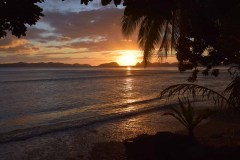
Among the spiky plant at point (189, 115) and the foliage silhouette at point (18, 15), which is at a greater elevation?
the foliage silhouette at point (18, 15)

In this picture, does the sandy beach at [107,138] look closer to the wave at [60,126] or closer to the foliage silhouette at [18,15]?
the wave at [60,126]

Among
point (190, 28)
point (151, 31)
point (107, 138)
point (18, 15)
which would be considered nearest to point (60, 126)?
point (107, 138)

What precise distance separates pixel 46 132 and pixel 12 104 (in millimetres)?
11283

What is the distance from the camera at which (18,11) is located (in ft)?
12.7

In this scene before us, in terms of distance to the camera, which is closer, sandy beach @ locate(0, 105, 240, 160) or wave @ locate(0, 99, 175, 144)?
sandy beach @ locate(0, 105, 240, 160)

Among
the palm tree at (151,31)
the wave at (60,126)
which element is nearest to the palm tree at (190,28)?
the palm tree at (151,31)

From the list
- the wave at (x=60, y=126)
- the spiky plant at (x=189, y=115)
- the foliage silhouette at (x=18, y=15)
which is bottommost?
the wave at (x=60, y=126)

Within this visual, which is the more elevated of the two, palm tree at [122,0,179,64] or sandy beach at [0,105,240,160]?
palm tree at [122,0,179,64]

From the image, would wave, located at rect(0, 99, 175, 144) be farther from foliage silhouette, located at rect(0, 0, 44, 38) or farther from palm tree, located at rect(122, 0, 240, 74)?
foliage silhouette, located at rect(0, 0, 44, 38)

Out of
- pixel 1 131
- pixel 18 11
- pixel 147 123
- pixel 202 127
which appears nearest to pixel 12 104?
pixel 1 131

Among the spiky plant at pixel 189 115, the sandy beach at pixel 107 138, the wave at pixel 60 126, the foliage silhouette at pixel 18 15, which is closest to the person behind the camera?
the foliage silhouette at pixel 18 15

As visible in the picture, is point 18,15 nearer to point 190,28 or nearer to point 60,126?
point 190,28

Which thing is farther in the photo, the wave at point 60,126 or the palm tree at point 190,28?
the wave at point 60,126

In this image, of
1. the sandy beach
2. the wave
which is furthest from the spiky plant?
the wave
